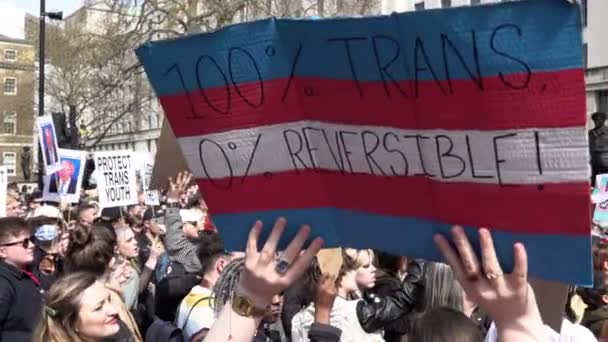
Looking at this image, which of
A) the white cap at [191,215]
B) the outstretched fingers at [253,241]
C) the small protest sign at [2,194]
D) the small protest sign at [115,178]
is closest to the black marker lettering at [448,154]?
the outstretched fingers at [253,241]

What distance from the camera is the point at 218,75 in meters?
2.16

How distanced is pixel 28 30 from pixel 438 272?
53.8 m

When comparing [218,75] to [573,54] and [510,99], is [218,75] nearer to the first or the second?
[510,99]

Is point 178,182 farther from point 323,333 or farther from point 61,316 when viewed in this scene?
point 61,316

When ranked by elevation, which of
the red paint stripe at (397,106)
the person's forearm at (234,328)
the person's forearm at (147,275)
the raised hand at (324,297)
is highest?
the red paint stripe at (397,106)

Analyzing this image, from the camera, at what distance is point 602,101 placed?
101 ft

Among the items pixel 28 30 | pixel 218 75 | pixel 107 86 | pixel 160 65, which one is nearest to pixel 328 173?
pixel 218 75

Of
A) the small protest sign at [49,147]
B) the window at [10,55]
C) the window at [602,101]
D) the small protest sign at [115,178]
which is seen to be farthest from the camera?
the window at [10,55]

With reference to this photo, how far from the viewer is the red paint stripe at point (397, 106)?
1682 millimetres

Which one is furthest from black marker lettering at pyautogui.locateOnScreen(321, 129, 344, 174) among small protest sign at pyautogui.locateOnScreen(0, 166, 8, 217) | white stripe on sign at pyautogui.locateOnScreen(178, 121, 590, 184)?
small protest sign at pyautogui.locateOnScreen(0, 166, 8, 217)

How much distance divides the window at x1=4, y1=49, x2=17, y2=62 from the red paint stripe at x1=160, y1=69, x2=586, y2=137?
81.2 metres

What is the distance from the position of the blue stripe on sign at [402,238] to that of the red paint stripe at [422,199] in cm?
2

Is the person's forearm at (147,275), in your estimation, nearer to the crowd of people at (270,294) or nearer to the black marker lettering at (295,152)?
the crowd of people at (270,294)

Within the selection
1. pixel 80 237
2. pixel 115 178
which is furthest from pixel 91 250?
pixel 115 178
